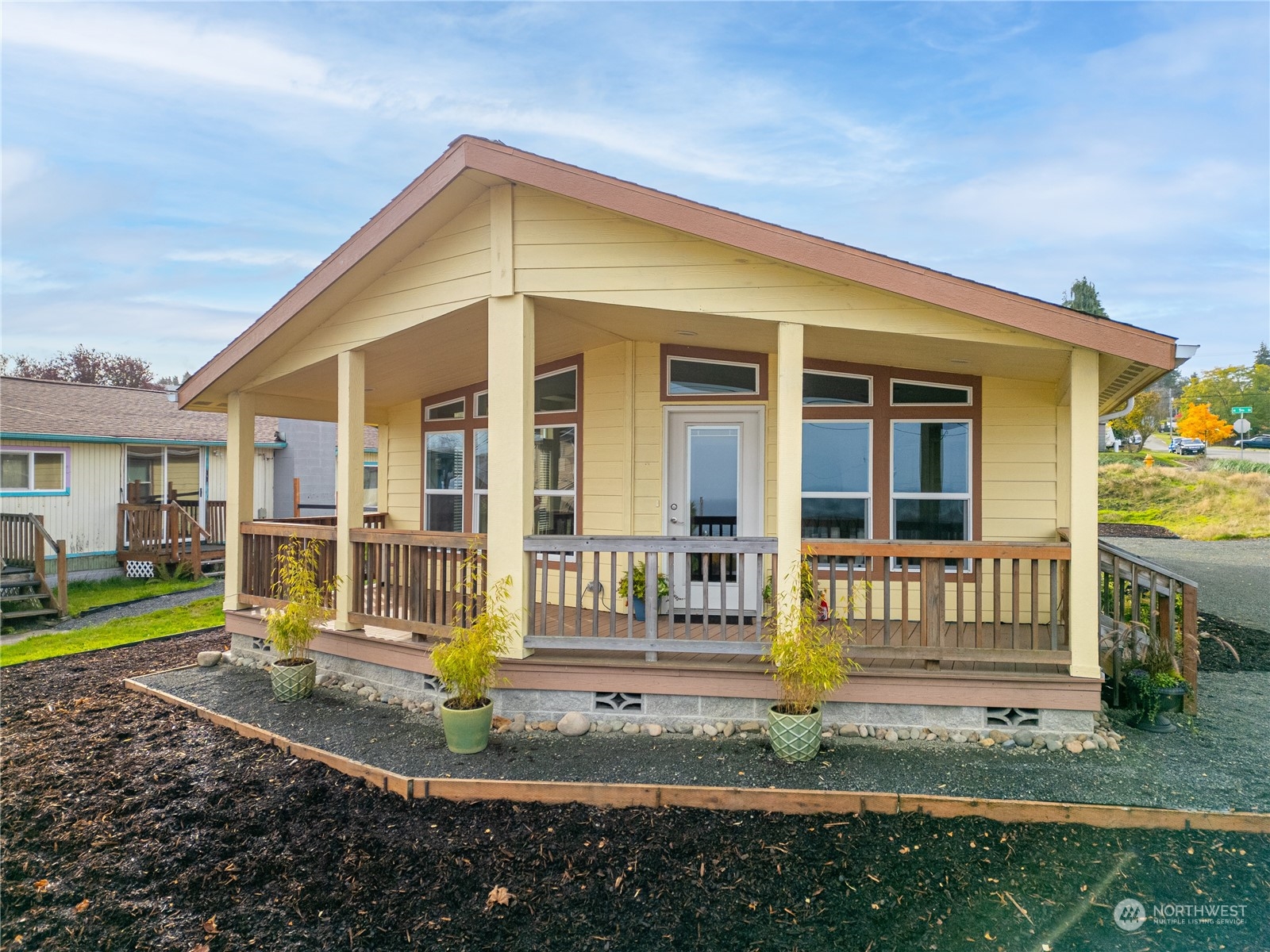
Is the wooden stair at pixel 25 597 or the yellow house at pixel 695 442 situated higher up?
the yellow house at pixel 695 442

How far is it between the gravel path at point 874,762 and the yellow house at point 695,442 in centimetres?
32

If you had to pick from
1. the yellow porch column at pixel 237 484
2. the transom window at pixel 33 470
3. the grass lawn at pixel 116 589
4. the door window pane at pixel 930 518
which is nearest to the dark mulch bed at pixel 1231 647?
the door window pane at pixel 930 518

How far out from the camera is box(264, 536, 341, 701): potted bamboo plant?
5629 millimetres

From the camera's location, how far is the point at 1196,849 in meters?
3.21

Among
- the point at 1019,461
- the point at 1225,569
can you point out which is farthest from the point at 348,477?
the point at 1225,569

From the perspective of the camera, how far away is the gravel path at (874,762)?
370 cm

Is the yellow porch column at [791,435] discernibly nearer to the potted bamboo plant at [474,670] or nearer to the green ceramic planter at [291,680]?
the potted bamboo plant at [474,670]

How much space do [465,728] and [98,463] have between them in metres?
13.9

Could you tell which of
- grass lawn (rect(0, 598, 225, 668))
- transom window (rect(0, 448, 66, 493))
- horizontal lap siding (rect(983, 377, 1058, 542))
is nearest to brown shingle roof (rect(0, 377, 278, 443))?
transom window (rect(0, 448, 66, 493))

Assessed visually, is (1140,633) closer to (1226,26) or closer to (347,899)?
(347,899)

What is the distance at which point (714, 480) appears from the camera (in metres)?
6.27

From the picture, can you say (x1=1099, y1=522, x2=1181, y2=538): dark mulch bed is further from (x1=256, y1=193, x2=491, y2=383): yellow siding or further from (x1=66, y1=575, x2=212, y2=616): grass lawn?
(x1=66, y1=575, x2=212, y2=616): grass lawn

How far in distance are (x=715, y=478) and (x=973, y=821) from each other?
346 cm

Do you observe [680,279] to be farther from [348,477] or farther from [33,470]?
[33,470]
